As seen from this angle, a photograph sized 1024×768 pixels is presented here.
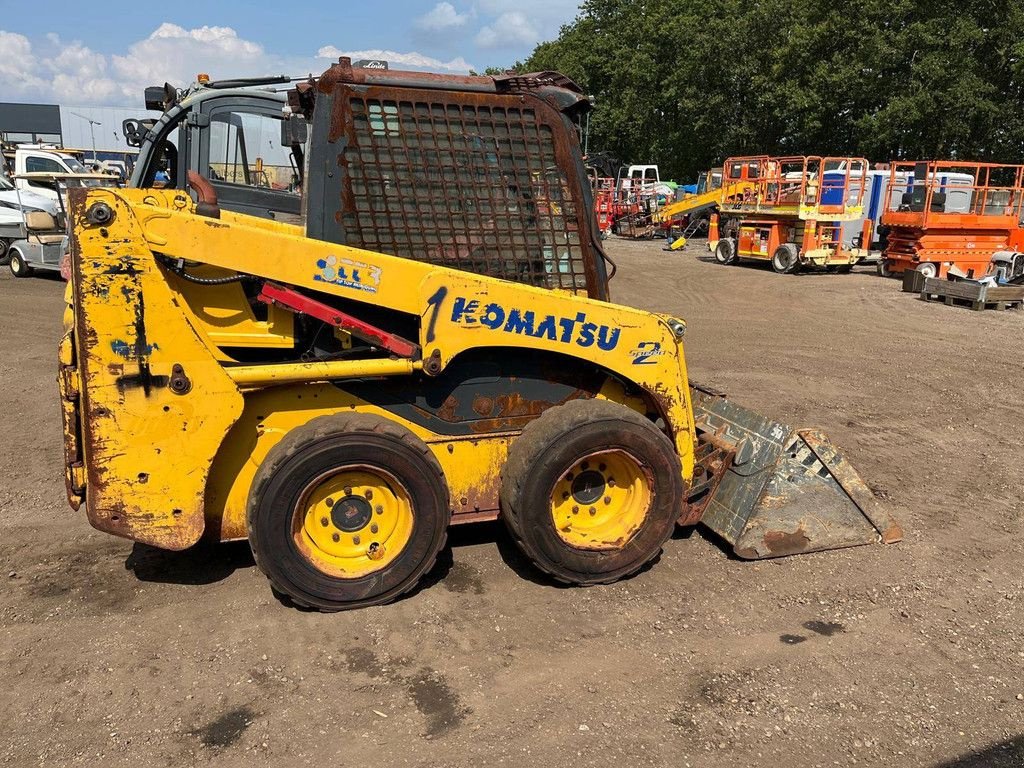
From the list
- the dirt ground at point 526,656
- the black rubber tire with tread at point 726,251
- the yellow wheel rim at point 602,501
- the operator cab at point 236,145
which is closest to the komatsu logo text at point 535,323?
the yellow wheel rim at point 602,501

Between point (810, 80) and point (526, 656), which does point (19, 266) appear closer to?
point (526, 656)

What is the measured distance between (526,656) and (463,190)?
7.30 feet

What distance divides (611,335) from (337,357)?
1321 mm

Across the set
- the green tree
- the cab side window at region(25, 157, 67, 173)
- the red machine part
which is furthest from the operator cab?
the green tree

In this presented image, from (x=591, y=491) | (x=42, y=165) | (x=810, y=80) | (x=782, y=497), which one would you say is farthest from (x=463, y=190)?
(x=810, y=80)

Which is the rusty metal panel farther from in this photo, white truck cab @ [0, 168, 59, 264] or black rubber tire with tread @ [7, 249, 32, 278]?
white truck cab @ [0, 168, 59, 264]

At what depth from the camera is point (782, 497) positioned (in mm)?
4258

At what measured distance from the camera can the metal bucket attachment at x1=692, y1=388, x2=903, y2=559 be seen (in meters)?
4.23

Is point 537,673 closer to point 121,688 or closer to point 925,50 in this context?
point 121,688

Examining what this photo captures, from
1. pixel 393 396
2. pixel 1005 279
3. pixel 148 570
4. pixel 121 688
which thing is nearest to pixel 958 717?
pixel 393 396

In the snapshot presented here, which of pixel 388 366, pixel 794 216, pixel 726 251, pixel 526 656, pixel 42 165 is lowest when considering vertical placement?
pixel 526 656

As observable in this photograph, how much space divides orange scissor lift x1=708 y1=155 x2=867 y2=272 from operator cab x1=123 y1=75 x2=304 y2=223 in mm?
11940

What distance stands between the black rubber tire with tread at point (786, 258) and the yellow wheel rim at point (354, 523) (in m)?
15.4

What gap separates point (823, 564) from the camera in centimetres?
418
